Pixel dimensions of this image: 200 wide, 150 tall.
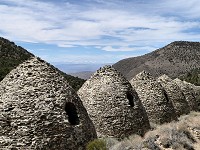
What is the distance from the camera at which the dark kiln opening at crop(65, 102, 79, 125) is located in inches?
442

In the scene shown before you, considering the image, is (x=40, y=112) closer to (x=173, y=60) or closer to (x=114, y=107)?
(x=114, y=107)

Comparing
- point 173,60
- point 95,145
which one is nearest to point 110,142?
point 95,145

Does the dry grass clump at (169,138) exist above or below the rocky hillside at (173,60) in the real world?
below

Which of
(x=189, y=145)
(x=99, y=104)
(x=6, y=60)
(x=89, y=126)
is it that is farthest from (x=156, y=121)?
(x=6, y=60)

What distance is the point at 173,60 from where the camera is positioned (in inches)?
4370

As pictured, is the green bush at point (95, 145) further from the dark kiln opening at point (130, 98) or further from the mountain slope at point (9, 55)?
the mountain slope at point (9, 55)

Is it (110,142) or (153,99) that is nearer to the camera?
(110,142)

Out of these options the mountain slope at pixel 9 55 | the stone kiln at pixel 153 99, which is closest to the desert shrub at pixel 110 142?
the stone kiln at pixel 153 99

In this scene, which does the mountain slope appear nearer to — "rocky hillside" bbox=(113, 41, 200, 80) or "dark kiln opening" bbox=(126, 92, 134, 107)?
"dark kiln opening" bbox=(126, 92, 134, 107)

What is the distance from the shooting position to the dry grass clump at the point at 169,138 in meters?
14.1

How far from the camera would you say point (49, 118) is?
10.5m

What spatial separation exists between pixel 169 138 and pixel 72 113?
23.5ft

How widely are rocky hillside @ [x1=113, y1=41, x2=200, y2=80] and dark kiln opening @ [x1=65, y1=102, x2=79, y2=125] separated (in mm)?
87177

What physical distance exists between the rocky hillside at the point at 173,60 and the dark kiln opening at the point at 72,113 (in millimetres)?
87177
